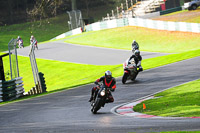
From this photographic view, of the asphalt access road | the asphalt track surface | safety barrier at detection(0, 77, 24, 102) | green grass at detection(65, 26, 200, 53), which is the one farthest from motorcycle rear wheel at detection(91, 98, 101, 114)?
green grass at detection(65, 26, 200, 53)

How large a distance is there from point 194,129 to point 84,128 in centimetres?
313

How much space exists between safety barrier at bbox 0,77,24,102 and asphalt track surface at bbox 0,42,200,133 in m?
2.10

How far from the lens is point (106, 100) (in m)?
13.9

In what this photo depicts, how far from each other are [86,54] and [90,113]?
91.0 ft

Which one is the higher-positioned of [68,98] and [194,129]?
[194,129]

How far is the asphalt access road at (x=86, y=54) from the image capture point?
119ft

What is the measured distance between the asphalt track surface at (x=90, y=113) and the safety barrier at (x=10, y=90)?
210 centimetres

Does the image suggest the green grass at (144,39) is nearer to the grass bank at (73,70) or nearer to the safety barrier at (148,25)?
the safety barrier at (148,25)

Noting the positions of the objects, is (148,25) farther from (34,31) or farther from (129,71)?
(34,31)

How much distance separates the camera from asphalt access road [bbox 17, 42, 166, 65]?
119 ft

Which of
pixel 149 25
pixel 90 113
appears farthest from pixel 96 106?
pixel 149 25

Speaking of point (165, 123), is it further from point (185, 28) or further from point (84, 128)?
point (185, 28)

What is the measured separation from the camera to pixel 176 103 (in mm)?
14016

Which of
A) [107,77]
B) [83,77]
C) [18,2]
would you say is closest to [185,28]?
[83,77]
